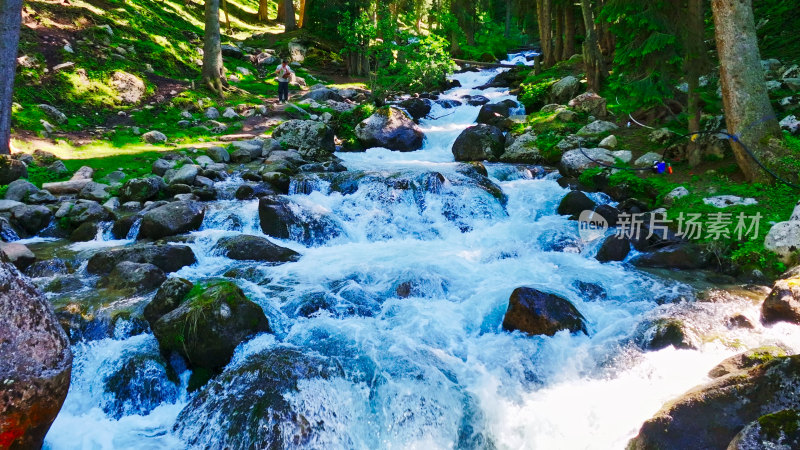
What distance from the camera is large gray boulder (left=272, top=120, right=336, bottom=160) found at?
50.3 ft

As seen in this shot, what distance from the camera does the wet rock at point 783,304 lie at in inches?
229

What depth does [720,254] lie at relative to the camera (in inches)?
315

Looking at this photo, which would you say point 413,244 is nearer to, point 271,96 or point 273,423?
point 273,423

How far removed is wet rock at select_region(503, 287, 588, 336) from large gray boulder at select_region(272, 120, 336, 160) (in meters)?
10.1

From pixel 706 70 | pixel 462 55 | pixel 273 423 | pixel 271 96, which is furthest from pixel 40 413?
pixel 462 55

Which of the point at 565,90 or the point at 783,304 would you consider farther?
the point at 565,90

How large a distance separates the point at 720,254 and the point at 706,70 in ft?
15.6

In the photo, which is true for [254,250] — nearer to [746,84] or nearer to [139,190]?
[139,190]

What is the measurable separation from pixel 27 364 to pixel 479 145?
13550 millimetres

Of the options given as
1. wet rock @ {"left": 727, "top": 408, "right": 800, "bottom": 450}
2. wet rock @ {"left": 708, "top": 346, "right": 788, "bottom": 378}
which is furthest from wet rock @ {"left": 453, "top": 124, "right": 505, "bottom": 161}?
wet rock @ {"left": 727, "top": 408, "right": 800, "bottom": 450}

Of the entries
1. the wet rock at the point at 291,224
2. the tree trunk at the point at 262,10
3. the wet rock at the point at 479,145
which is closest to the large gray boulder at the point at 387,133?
the wet rock at the point at 479,145

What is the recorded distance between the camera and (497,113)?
18.5 meters

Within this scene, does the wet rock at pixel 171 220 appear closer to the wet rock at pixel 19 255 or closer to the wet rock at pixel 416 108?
the wet rock at pixel 19 255

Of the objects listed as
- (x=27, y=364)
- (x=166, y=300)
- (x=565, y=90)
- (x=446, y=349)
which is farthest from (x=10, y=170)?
(x=565, y=90)
